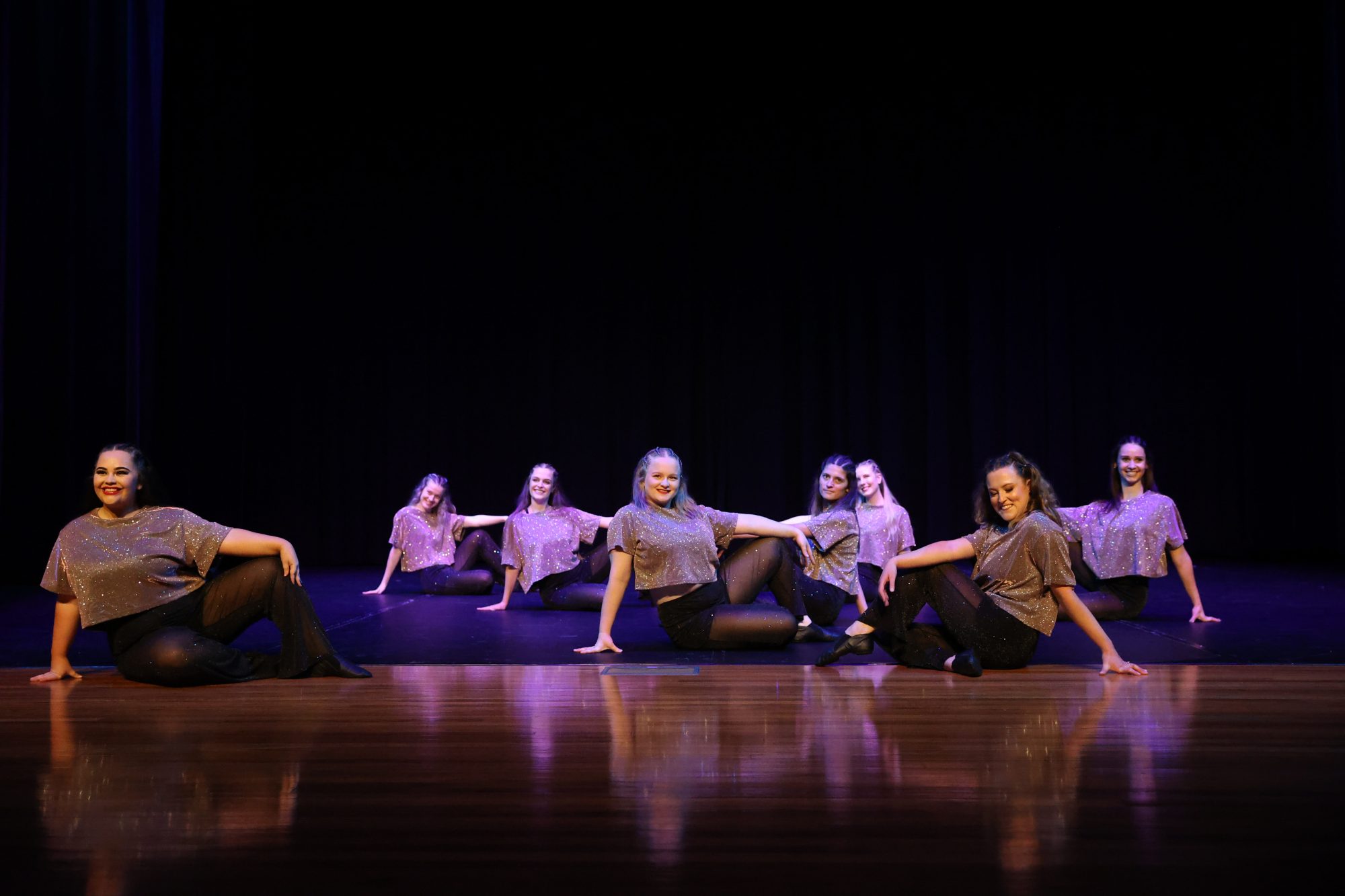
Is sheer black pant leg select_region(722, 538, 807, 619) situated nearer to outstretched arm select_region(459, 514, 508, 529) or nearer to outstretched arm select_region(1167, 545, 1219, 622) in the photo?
outstretched arm select_region(1167, 545, 1219, 622)

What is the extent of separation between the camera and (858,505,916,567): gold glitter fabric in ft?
19.2

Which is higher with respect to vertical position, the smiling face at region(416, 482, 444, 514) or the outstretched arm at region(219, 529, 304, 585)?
the smiling face at region(416, 482, 444, 514)

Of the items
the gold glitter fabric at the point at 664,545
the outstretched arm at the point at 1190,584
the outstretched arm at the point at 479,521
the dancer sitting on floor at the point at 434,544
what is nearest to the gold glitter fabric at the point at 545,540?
the outstretched arm at the point at 479,521

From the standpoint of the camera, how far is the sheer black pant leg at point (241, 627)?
364 cm

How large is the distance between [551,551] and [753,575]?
1.94 m

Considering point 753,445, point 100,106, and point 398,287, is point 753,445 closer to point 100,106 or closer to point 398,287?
point 398,287

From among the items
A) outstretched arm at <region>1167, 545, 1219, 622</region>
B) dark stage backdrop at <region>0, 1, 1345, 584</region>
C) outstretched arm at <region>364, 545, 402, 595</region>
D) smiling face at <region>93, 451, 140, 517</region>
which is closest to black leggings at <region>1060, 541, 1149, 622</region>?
outstretched arm at <region>1167, 545, 1219, 622</region>

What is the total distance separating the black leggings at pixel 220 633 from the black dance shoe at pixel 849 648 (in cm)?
180

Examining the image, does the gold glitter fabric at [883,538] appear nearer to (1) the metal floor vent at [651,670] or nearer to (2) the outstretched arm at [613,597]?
(2) the outstretched arm at [613,597]

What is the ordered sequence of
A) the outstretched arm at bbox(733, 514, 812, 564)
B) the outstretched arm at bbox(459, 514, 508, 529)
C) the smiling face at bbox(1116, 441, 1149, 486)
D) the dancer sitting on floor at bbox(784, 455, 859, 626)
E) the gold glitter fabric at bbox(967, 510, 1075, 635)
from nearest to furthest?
the gold glitter fabric at bbox(967, 510, 1075, 635) < the outstretched arm at bbox(733, 514, 812, 564) < the dancer sitting on floor at bbox(784, 455, 859, 626) < the smiling face at bbox(1116, 441, 1149, 486) < the outstretched arm at bbox(459, 514, 508, 529)

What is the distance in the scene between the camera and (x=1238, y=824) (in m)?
2.07

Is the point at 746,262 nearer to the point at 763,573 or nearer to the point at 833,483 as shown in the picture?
the point at 833,483

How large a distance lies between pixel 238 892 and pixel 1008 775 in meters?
1.64

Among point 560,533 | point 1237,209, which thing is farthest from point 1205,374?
point 560,533
